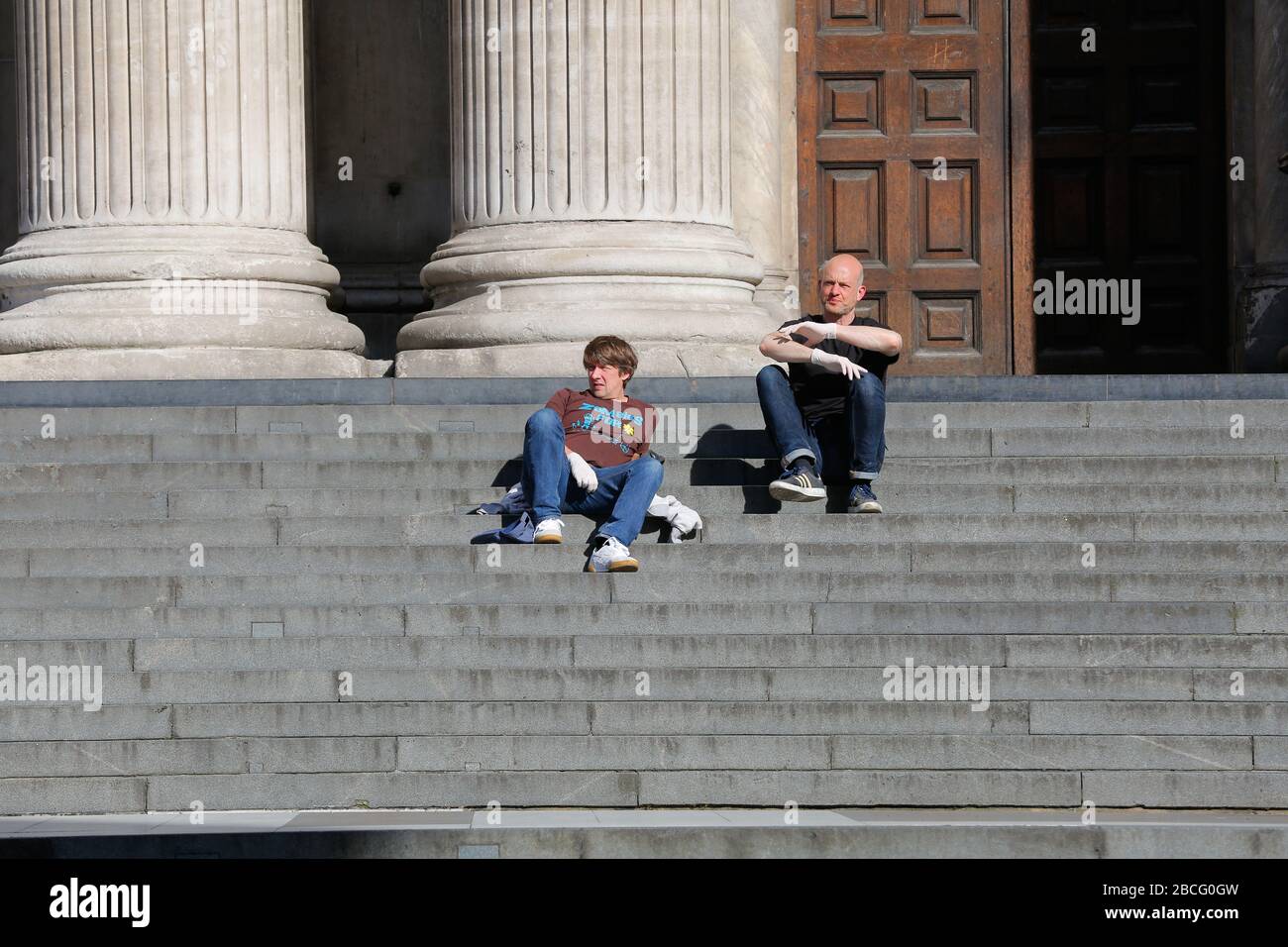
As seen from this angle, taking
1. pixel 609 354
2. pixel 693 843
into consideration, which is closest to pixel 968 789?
pixel 693 843

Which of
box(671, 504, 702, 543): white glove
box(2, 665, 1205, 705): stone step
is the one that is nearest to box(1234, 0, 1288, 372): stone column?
box(671, 504, 702, 543): white glove

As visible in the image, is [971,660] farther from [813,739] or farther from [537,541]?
[537,541]

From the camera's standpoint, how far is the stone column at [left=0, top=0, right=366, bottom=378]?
1341 centimetres

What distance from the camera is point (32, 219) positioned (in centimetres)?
1402

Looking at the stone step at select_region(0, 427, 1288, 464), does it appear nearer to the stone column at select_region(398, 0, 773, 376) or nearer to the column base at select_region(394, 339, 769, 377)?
the column base at select_region(394, 339, 769, 377)

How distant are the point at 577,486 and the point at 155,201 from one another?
4.86 metres

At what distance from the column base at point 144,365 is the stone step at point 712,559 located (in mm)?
3488

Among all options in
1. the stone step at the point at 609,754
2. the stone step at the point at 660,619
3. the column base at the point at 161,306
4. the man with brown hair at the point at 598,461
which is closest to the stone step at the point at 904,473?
the man with brown hair at the point at 598,461

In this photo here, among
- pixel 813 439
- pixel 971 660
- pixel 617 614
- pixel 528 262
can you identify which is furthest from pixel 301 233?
pixel 971 660

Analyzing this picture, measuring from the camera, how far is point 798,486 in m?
10.2

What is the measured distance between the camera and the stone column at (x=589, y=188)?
44.0 feet

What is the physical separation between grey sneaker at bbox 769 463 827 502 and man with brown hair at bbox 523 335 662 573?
629 mm

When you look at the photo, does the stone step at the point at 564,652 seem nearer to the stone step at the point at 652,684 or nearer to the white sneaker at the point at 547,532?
the stone step at the point at 652,684

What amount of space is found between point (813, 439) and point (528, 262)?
11.7 ft
